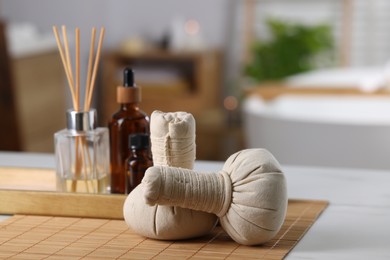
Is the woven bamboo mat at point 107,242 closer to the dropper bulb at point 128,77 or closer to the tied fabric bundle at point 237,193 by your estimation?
the tied fabric bundle at point 237,193

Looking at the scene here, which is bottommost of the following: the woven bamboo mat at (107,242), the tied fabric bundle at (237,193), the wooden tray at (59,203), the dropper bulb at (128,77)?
the woven bamboo mat at (107,242)

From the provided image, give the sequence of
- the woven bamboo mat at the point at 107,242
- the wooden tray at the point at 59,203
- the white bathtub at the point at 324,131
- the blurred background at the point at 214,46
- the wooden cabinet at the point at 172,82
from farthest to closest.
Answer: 1. the wooden cabinet at the point at 172,82
2. the blurred background at the point at 214,46
3. the white bathtub at the point at 324,131
4. the wooden tray at the point at 59,203
5. the woven bamboo mat at the point at 107,242

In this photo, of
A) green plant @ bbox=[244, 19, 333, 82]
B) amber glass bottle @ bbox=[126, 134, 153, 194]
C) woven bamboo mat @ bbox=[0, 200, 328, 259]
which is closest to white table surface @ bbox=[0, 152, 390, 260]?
woven bamboo mat @ bbox=[0, 200, 328, 259]

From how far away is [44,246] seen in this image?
119 centimetres

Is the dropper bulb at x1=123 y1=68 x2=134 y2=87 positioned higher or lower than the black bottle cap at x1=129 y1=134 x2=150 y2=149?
higher

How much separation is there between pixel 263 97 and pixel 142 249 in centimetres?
280

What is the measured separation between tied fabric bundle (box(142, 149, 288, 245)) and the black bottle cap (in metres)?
0.18

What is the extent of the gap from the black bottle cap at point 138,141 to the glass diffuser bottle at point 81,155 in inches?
3.5

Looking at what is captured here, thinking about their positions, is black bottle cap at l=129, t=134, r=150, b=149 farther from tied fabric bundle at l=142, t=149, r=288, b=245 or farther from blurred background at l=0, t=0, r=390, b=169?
blurred background at l=0, t=0, r=390, b=169

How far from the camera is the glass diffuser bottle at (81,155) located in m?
1.41

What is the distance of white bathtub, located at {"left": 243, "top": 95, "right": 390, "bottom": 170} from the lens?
3.38 meters

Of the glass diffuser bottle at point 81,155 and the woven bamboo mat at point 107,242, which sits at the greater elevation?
the glass diffuser bottle at point 81,155

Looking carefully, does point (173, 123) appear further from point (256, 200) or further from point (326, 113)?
point (326, 113)

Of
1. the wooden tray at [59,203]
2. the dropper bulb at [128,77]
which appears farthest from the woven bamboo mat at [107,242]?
the dropper bulb at [128,77]
